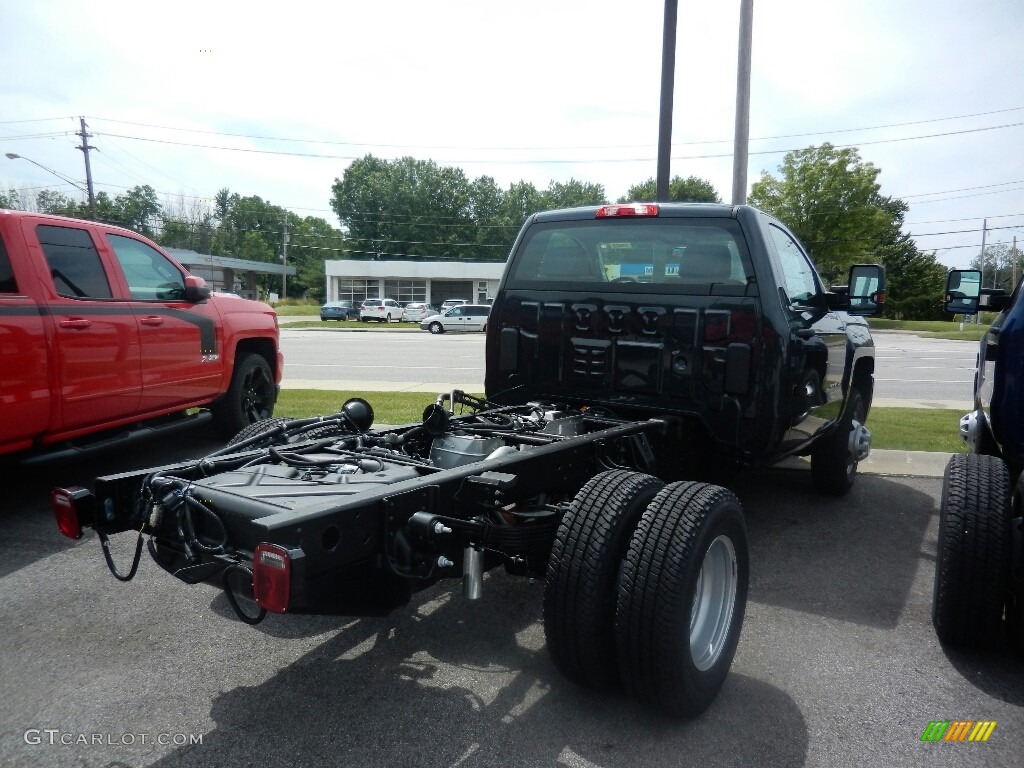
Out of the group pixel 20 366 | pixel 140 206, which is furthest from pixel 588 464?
pixel 140 206

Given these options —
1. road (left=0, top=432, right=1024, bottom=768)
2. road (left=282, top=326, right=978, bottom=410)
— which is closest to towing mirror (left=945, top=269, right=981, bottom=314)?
road (left=0, top=432, right=1024, bottom=768)

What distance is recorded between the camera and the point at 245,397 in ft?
25.1

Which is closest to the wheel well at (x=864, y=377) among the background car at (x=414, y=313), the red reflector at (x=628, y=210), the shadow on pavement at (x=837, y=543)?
the shadow on pavement at (x=837, y=543)

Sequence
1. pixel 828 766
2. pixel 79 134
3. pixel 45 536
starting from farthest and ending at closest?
pixel 79 134 < pixel 45 536 < pixel 828 766

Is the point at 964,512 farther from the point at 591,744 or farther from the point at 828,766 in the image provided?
the point at 591,744

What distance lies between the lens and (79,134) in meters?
48.3

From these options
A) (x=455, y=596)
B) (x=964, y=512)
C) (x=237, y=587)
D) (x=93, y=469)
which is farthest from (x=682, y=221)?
(x=93, y=469)

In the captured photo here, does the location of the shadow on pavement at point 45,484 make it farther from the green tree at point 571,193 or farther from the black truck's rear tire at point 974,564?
the green tree at point 571,193

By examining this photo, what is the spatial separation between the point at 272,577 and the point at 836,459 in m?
4.87

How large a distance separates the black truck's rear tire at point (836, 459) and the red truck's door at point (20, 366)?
5466mm

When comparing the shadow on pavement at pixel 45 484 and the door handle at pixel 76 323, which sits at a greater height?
the door handle at pixel 76 323

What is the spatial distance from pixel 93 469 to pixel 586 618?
548cm

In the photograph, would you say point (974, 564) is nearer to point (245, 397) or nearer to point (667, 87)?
point (245, 397)

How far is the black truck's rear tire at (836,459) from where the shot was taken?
19.6 feet
